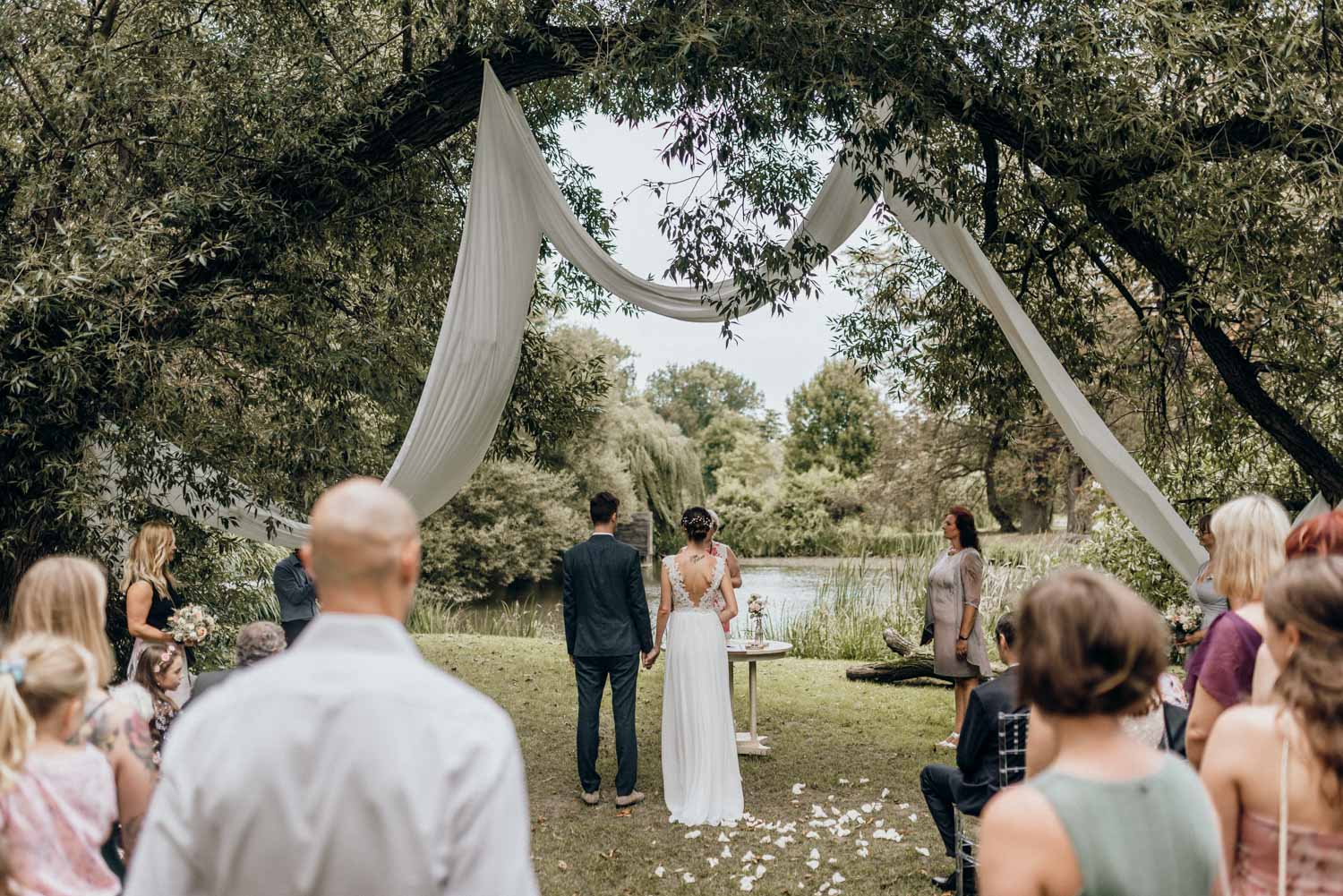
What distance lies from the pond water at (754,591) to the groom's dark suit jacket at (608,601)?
712 centimetres

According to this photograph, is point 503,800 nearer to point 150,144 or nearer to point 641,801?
point 641,801

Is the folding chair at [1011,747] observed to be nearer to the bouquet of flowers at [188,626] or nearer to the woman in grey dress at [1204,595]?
the woman in grey dress at [1204,595]

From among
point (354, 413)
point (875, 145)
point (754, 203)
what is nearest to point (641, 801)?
point (354, 413)

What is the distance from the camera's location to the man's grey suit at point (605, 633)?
5.69 meters

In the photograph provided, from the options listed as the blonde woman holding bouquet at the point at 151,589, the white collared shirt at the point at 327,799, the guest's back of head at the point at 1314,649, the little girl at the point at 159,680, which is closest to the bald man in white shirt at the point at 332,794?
the white collared shirt at the point at 327,799

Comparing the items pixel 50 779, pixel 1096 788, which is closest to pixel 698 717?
pixel 50 779

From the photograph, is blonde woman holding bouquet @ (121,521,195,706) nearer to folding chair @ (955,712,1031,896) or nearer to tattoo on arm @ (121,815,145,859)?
tattoo on arm @ (121,815,145,859)

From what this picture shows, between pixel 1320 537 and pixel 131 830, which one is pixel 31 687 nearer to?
pixel 131 830

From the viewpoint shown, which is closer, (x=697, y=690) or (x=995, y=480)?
(x=697, y=690)

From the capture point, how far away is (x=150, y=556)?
5.07m

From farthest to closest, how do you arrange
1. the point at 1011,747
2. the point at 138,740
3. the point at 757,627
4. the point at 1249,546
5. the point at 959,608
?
the point at 757,627, the point at 959,608, the point at 1011,747, the point at 1249,546, the point at 138,740

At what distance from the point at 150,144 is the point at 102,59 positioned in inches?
20.6

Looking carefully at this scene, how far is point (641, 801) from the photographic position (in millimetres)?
5891

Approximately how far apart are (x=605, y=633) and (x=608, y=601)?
0.17 meters
